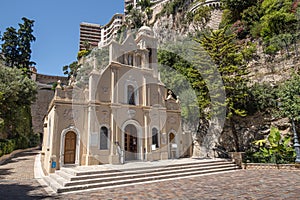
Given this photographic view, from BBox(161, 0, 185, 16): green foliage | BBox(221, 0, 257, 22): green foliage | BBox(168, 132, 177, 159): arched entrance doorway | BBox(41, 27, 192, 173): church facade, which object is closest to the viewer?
BBox(41, 27, 192, 173): church facade

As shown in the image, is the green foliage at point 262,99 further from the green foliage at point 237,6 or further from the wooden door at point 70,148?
the green foliage at point 237,6

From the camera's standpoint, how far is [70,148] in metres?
13.1

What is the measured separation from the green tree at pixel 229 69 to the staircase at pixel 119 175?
565 cm

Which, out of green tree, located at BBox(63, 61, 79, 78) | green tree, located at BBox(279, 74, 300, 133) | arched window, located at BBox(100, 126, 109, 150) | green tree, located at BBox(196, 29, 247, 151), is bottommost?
arched window, located at BBox(100, 126, 109, 150)

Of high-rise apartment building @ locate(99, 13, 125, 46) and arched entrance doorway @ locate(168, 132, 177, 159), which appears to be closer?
arched entrance doorway @ locate(168, 132, 177, 159)

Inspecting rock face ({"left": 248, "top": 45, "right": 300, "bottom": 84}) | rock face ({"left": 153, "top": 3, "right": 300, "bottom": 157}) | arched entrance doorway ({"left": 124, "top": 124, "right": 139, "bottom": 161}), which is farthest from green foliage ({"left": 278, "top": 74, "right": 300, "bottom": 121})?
arched entrance doorway ({"left": 124, "top": 124, "right": 139, "bottom": 161})

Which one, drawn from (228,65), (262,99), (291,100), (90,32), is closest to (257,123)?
(262,99)

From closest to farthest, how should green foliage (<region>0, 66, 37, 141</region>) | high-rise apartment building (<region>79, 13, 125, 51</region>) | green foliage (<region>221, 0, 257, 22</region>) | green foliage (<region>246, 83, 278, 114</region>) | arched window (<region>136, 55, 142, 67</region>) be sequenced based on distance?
arched window (<region>136, 55, 142, 67</region>)
green foliage (<region>246, 83, 278, 114</region>)
green foliage (<region>0, 66, 37, 141</region>)
green foliage (<region>221, 0, 257, 22</region>)
high-rise apartment building (<region>79, 13, 125, 51</region>)

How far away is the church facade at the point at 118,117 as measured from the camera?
13.0 metres

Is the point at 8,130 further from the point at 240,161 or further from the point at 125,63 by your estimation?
the point at 240,161

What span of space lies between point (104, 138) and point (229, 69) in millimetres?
12008

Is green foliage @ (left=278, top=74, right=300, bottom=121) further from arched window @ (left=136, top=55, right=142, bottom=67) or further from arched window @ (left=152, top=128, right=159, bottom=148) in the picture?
arched window @ (left=136, top=55, right=142, bottom=67)

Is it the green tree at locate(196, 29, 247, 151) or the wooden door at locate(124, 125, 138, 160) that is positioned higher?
the green tree at locate(196, 29, 247, 151)

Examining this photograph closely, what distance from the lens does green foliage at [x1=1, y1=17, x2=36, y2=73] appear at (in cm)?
3434
